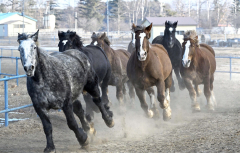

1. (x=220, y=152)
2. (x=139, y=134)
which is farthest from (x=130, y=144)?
(x=220, y=152)

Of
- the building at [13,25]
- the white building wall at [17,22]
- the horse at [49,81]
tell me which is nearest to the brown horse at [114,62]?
the horse at [49,81]

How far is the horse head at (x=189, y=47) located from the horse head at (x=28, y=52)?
467 centimetres

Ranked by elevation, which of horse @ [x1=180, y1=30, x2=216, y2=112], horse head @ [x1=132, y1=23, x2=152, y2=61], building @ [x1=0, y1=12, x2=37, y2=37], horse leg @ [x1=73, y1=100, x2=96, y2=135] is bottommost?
horse leg @ [x1=73, y1=100, x2=96, y2=135]

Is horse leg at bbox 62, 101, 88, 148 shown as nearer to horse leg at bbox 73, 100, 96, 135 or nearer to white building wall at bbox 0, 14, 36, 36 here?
horse leg at bbox 73, 100, 96, 135

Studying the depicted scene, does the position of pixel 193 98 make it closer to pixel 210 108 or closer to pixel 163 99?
pixel 210 108

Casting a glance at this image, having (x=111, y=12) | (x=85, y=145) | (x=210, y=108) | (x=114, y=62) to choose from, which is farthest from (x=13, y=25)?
(x=85, y=145)

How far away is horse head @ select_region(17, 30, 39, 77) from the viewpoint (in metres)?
4.35

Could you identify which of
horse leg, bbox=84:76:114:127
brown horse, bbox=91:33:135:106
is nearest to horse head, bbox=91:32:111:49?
brown horse, bbox=91:33:135:106

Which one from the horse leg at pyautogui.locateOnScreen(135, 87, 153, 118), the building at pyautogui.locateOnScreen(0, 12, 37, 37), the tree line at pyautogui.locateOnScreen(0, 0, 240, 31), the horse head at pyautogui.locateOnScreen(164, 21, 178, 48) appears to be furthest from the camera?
the tree line at pyautogui.locateOnScreen(0, 0, 240, 31)

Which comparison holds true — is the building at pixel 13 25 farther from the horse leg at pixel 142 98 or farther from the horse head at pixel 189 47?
the horse leg at pixel 142 98

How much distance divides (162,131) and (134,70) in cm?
142

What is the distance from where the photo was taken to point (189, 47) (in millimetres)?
8492

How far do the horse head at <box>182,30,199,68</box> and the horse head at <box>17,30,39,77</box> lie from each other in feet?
15.3

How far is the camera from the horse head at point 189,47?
27.6ft
